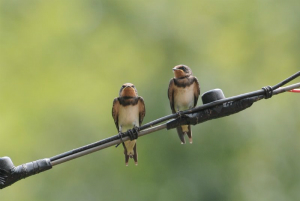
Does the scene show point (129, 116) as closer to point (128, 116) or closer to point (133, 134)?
point (128, 116)

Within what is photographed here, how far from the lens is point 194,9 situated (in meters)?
18.6

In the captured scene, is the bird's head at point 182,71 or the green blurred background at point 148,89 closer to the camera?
the bird's head at point 182,71

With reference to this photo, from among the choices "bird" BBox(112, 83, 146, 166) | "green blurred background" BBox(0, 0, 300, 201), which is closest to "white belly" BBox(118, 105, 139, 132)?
"bird" BBox(112, 83, 146, 166)

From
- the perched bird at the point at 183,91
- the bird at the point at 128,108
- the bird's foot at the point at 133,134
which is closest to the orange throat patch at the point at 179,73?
the perched bird at the point at 183,91

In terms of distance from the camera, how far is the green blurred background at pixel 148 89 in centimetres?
1327

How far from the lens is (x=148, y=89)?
14.3m

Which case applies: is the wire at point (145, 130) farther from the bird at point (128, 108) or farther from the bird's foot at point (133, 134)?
the bird at point (128, 108)

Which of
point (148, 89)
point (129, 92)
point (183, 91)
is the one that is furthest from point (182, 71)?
point (148, 89)

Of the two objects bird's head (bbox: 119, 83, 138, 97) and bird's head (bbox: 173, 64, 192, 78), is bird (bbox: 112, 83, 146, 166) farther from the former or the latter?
bird's head (bbox: 173, 64, 192, 78)

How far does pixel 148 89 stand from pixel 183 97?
26.6 feet

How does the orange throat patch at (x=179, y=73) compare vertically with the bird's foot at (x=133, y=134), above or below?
above

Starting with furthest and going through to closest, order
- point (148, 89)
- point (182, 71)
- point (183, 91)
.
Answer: point (148, 89) → point (182, 71) → point (183, 91)

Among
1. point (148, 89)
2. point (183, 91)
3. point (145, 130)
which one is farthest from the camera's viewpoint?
point (148, 89)

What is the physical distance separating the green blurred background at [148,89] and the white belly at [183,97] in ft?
21.2
